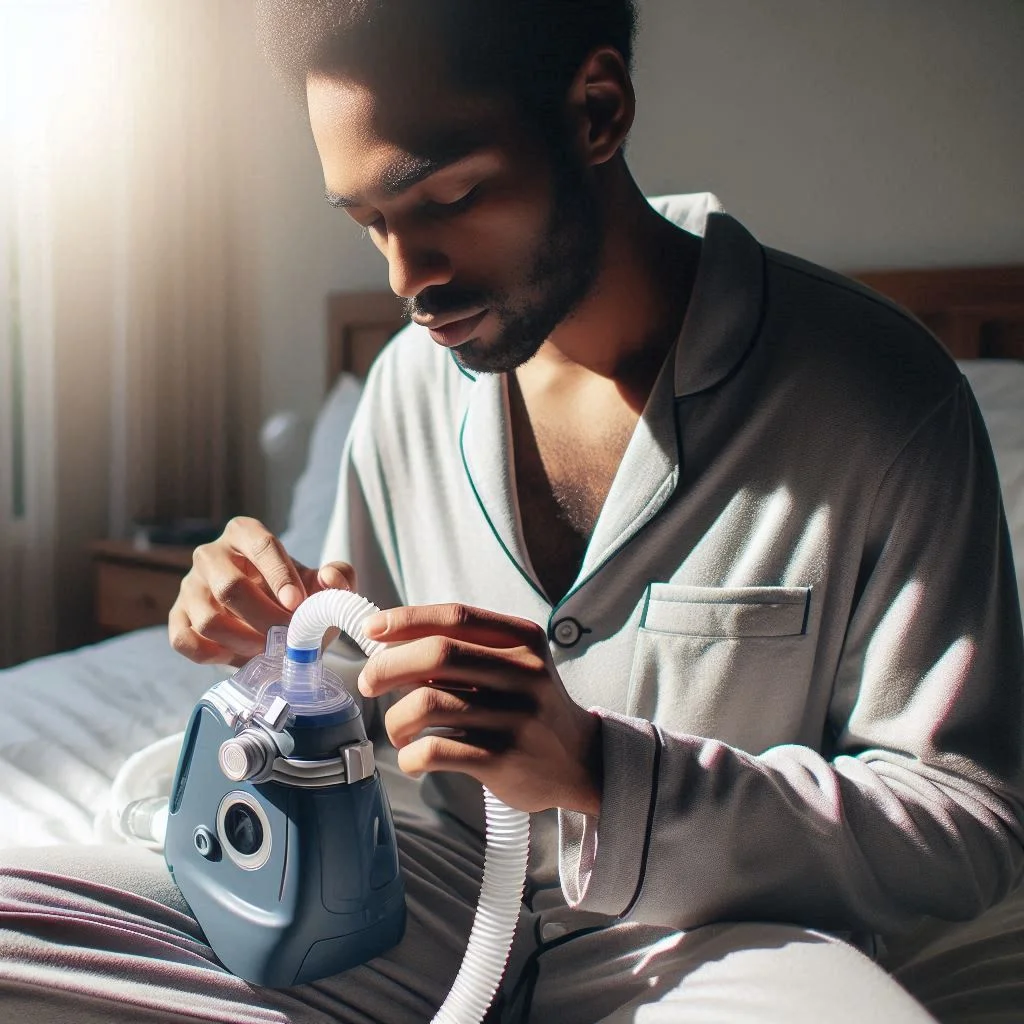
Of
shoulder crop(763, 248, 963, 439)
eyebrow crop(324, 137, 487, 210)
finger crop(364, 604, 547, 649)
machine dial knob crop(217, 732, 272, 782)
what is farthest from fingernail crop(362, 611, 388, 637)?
shoulder crop(763, 248, 963, 439)

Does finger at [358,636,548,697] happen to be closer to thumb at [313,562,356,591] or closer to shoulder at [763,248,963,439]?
thumb at [313,562,356,591]

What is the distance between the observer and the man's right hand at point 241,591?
828mm

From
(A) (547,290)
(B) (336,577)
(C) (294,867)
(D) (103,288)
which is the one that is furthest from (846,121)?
(D) (103,288)

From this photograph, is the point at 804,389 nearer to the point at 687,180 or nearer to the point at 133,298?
the point at 687,180

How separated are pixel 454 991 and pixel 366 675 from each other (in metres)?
0.23

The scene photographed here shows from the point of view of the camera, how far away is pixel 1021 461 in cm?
146

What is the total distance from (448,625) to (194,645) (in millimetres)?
334

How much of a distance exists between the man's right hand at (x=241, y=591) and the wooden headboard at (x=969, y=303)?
1295 millimetres

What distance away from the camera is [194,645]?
0.86 meters

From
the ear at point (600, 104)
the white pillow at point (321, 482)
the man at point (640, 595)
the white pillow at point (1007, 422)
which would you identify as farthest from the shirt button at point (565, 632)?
the white pillow at point (321, 482)

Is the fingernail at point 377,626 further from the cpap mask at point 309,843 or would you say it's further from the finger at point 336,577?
the finger at point 336,577

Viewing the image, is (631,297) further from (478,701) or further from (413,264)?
(478,701)

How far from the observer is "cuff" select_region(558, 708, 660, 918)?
0.67 m

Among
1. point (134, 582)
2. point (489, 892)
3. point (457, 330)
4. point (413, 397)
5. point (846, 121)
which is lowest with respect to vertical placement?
point (134, 582)
